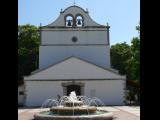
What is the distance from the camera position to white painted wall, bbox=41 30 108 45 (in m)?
39.2

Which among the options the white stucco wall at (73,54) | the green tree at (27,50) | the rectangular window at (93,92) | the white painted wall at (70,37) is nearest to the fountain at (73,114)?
the rectangular window at (93,92)

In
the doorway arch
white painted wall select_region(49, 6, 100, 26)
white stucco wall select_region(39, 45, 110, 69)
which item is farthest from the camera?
white painted wall select_region(49, 6, 100, 26)

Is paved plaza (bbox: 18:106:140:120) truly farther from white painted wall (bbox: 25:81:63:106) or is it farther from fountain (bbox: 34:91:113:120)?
white painted wall (bbox: 25:81:63:106)

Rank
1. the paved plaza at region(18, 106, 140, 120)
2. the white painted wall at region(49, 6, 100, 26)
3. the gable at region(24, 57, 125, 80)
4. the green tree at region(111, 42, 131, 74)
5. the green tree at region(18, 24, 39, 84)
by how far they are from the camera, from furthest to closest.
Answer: the green tree at region(111, 42, 131, 74) < the green tree at region(18, 24, 39, 84) < the white painted wall at region(49, 6, 100, 26) < the gable at region(24, 57, 125, 80) < the paved plaza at region(18, 106, 140, 120)

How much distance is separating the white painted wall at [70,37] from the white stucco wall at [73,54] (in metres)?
0.63

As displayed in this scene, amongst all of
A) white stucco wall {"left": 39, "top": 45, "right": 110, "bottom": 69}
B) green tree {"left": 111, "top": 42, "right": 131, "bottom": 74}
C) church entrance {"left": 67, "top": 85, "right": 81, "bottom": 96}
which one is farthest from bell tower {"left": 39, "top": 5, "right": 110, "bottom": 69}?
green tree {"left": 111, "top": 42, "right": 131, "bottom": 74}

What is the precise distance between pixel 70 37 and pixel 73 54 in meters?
1.82

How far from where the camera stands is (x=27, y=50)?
50969 millimetres

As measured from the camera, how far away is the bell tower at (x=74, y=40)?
3912cm

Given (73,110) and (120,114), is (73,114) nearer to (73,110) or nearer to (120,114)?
(73,110)
